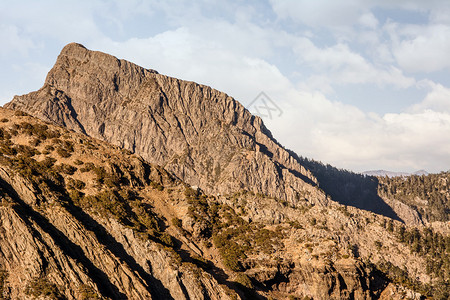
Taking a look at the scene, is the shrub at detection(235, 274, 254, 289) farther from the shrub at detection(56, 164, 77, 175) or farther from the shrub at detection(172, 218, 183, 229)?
the shrub at detection(56, 164, 77, 175)

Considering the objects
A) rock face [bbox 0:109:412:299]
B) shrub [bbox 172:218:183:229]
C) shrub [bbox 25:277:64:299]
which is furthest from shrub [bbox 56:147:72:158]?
shrub [bbox 25:277:64:299]

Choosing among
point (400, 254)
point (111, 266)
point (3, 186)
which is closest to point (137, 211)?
point (111, 266)

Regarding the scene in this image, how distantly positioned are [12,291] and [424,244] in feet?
530

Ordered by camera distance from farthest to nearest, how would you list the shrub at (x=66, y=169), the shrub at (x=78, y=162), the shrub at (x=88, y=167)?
the shrub at (x=78, y=162) → the shrub at (x=88, y=167) → the shrub at (x=66, y=169)

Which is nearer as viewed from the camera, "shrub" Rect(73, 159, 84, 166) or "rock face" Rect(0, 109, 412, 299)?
"rock face" Rect(0, 109, 412, 299)

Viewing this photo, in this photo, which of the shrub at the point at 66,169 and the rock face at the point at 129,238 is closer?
the rock face at the point at 129,238

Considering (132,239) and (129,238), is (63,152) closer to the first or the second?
(129,238)

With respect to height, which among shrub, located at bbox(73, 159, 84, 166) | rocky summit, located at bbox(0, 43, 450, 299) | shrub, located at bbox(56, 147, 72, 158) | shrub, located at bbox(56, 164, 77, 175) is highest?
shrub, located at bbox(56, 147, 72, 158)

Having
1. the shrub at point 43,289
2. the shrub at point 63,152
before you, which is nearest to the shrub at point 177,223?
the shrub at point 63,152

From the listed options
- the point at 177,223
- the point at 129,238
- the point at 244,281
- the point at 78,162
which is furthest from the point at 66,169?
the point at 244,281

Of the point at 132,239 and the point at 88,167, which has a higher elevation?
the point at 88,167

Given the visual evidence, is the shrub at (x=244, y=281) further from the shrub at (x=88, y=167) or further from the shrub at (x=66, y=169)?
the shrub at (x=66, y=169)

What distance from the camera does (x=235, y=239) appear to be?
8050 cm

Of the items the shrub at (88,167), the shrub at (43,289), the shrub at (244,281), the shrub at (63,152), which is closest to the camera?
the shrub at (43,289)
